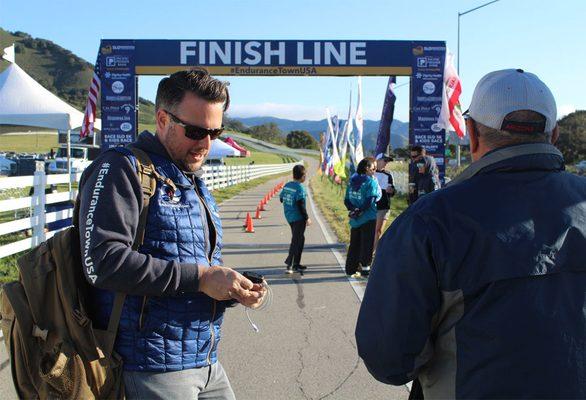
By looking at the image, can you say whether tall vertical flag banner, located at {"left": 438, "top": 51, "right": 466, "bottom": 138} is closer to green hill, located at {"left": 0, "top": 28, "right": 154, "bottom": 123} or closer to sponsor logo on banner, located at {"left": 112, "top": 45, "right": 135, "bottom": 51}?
sponsor logo on banner, located at {"left": 112, "top": 45, "right": 135, "bottom": 51}

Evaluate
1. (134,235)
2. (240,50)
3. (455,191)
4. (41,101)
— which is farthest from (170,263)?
(41,101)

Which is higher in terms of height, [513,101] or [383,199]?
[513,101]

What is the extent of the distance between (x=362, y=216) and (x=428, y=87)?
5753 mm

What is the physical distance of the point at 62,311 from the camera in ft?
7.32

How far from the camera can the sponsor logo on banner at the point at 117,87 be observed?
14.6 m

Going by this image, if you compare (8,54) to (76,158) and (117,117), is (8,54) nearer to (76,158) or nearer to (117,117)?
(117,117)

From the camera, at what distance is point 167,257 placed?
2281 mm

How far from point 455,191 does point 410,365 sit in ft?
1.86

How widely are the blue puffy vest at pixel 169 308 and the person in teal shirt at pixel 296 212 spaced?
24.4ft

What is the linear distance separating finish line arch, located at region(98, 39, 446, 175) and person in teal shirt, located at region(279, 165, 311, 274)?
5.17m

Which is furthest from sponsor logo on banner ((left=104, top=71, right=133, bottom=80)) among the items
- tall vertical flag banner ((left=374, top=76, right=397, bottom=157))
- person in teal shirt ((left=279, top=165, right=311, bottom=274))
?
person in teal shirt ((left=279, top=165, right=311, bottom=274))

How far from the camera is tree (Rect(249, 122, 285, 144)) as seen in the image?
15788cm

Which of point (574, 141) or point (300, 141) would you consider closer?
point (574, 141)

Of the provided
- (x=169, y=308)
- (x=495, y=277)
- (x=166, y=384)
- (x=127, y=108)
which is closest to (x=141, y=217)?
(x=169, y=308)
